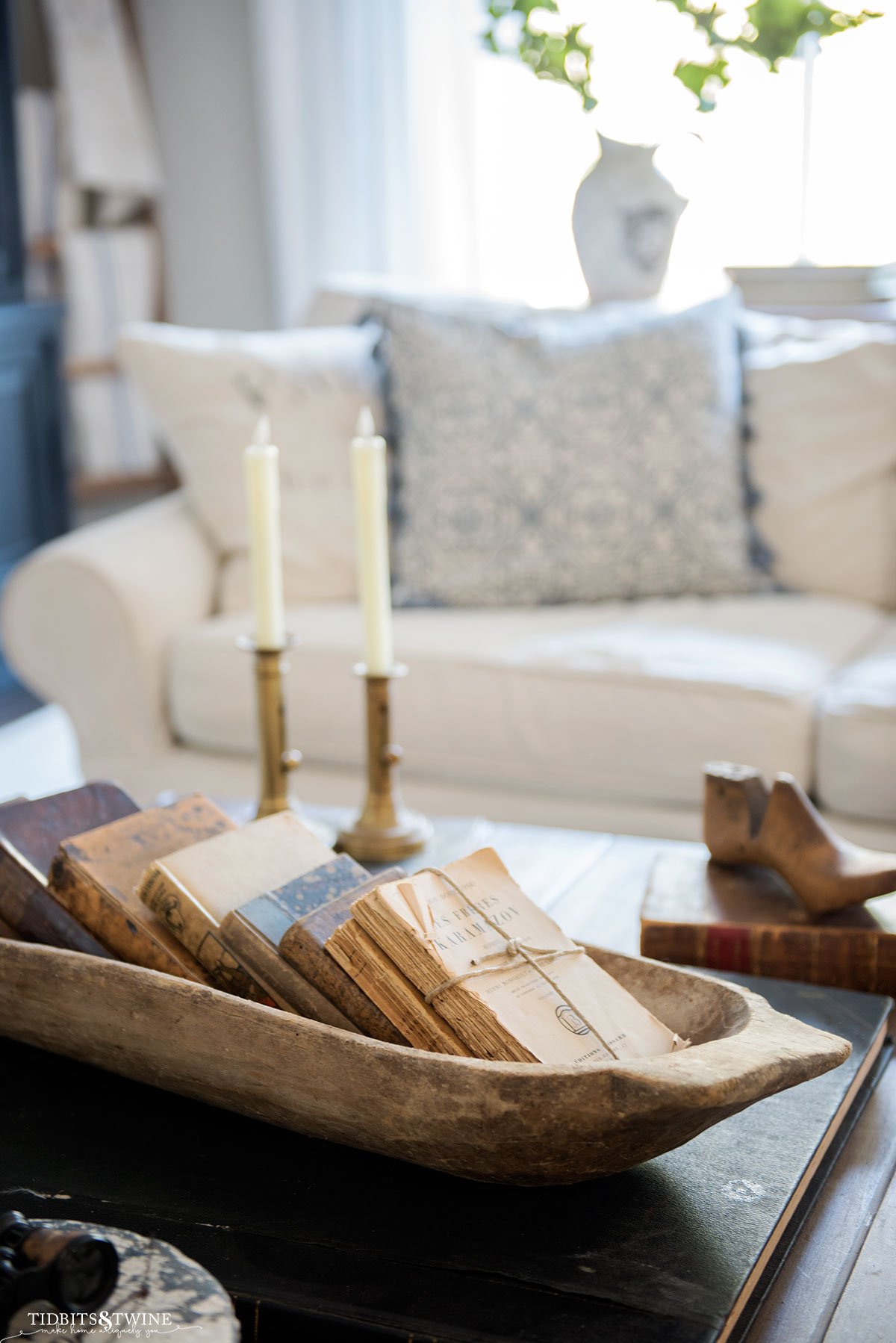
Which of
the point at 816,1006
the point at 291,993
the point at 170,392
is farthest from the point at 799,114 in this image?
the point at 291,993

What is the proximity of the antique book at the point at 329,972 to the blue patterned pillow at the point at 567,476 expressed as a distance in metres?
1.36

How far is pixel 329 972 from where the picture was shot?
75 centimetres

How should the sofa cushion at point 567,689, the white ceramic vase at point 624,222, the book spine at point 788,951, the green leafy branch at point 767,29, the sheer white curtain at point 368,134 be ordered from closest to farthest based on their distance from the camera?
1. the book spine at point 788,951
2. the sofa cushion at point 567,689
3. the green leafy branch at point 767,29
4. the white ceramic vase at point 624,222
5. the sheer white curtain at point 368,134

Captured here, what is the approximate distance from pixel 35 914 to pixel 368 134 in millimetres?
3365

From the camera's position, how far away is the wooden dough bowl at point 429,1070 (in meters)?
0.64

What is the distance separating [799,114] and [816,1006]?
2.92 metres

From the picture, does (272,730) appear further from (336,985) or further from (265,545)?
(336,985)

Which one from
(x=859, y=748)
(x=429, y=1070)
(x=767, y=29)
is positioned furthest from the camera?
(x=767, y=29)

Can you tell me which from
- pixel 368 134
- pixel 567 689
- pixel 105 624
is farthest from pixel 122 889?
pixel 368 134

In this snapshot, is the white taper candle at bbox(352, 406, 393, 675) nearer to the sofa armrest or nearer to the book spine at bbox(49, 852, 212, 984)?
the book spine at bbox(49, 852, 212, 984)

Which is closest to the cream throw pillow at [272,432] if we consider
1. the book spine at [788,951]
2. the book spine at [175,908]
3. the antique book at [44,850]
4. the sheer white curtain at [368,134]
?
the antique book at [44,850]

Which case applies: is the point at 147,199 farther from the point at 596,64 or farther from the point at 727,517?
the point at 727,517

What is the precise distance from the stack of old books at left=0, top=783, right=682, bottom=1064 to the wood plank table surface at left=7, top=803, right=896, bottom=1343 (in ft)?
0.41

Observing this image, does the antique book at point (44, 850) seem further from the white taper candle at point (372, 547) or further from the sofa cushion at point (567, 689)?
the sofa cushion at point (567, 689)
